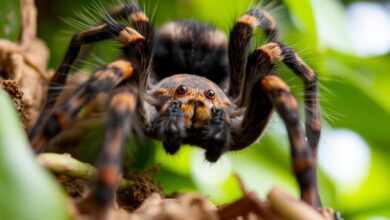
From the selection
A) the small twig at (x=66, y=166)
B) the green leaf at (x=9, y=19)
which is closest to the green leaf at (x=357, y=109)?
the green leaf at (x=9, y=19)

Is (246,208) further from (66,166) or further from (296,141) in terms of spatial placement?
(66,166)

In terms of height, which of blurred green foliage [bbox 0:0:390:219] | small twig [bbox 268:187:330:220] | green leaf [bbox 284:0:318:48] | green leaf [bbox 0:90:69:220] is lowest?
blurred green foliage [bbox 0:0:390:219]

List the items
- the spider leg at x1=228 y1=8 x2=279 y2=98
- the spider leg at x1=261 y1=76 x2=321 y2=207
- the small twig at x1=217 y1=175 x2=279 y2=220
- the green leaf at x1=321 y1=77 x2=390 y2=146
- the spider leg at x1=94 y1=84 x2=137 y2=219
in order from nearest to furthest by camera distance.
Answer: the spider leg at x1=94 y1=84 x2=137 y2=219 < the small twig at x1=217 y1=175 x2=279 y2=220 < the spider leg at x1=261 y1=76 x2=321 y2=207 < the spider leg at x1=228 y1=8 x2=279 y2=98 < the green leaf at x1=321 y1=77 x2=390 y2=146

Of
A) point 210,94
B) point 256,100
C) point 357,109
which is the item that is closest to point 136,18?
point 210,94

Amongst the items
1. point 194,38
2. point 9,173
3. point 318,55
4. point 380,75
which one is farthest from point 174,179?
point 9,173

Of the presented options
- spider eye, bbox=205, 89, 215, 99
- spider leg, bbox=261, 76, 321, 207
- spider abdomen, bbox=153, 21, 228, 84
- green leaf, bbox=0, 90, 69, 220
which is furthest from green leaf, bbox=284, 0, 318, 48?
green leaf, bbox=0, 90, 69, 220

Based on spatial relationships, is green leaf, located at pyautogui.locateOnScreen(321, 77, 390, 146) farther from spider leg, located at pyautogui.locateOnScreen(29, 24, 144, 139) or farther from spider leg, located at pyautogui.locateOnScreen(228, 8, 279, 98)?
spider leg, located at pyautogui.locateOnScreen(29, 24, 144, 139)
